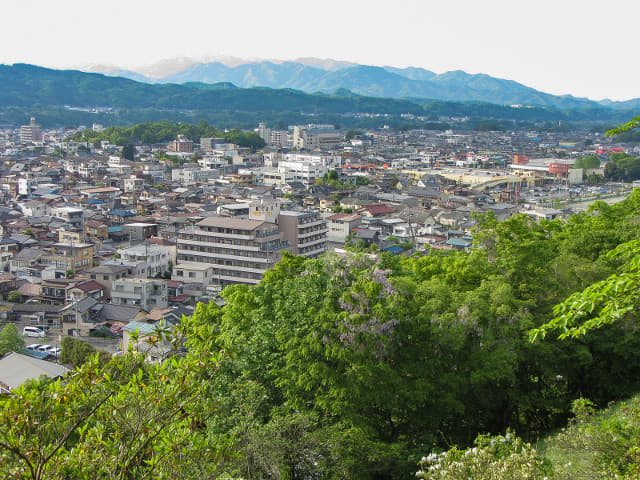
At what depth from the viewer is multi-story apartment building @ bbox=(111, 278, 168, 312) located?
1648cm

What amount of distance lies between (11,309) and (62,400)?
49.3ft

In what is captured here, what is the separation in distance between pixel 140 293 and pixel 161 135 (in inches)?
1784

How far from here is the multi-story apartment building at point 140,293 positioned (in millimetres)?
16484

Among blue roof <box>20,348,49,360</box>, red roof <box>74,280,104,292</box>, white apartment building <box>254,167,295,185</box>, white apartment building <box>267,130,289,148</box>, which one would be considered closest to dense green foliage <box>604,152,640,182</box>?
white apartment building <box>254,167,295,185</box>

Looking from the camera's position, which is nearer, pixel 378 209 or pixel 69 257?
pixel 69 257

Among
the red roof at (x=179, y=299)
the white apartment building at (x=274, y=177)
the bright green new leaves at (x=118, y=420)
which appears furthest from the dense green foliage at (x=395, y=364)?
the white apartment building at (x=274, y=177)

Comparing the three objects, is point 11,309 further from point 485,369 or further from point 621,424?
point 621,424

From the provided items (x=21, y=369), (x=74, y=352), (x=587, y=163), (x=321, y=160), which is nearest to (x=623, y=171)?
(x=587, y=163)

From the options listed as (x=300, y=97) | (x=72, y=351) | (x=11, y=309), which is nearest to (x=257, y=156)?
(x=11, y=309)

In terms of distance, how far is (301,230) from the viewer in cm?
1989

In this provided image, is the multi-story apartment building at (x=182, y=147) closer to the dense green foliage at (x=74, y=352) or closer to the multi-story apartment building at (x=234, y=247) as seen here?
the multi-story apartment building at (x=234, y=247)

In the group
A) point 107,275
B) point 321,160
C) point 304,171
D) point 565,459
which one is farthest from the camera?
point 321,160

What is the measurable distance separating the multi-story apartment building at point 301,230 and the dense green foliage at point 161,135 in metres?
37.5

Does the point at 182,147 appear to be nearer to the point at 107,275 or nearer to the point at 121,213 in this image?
the point at 121,213
